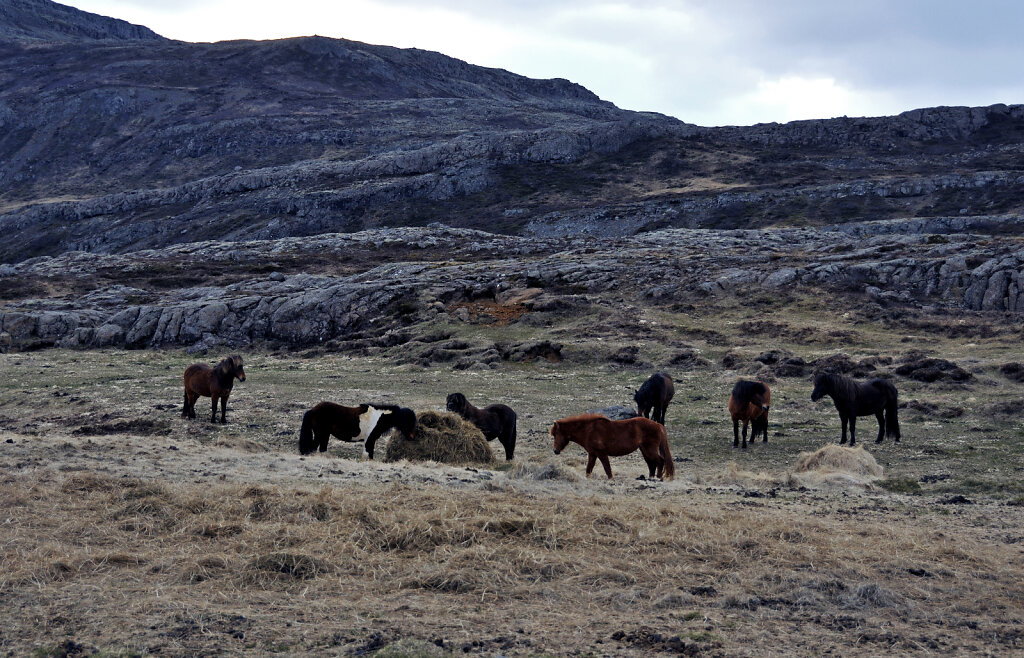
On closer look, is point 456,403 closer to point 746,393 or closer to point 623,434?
point 623,434

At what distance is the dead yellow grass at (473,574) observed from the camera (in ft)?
23.5

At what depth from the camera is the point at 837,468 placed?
1608 cm

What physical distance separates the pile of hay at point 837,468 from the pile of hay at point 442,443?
262 inches

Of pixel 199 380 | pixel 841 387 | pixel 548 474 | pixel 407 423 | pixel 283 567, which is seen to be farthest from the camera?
pixel 199 380

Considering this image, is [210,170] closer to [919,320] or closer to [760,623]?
[919,320]

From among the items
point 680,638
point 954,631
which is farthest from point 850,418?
point 680,638

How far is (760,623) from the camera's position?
24.9 feet

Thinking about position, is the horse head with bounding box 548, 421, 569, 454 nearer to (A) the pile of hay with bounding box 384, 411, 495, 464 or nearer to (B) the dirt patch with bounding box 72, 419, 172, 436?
(A) the pile of hay with bounding box 384, 411, 495, 464

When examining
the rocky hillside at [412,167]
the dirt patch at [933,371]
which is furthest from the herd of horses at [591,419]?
the rocky hillside at [412,167]

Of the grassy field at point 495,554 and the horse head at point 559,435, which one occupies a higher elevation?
the horse head at point 559,435

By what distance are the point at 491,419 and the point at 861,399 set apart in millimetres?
10212

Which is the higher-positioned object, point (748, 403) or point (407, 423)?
point (748, 403)

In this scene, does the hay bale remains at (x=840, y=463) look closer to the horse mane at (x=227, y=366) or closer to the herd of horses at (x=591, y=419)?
the herd of horses at (x=591, y=419)

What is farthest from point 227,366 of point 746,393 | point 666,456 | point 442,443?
point 746,393
